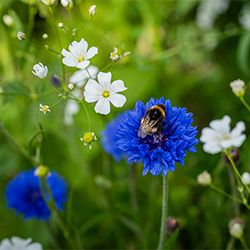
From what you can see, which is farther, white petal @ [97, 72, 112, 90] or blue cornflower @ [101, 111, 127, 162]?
blue cornflower @ [101, 111, 127, 162]

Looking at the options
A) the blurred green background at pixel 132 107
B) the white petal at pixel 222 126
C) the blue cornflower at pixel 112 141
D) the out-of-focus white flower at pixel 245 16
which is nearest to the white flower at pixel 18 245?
the blurred green background at pixel 132 107

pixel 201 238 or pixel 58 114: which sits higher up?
pixel 58 114

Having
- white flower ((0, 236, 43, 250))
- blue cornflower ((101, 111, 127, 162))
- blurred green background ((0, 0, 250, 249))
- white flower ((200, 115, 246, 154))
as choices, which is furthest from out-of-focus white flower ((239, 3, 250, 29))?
white flower ((0, 236, 43, 250))

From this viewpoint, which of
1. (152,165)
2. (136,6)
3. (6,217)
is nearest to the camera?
(152,165)

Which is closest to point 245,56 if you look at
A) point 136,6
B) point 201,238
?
point 136,6

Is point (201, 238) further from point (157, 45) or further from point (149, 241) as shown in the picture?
point (157, 45)

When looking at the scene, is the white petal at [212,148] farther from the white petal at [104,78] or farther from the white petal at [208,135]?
the white petal at [104,78]

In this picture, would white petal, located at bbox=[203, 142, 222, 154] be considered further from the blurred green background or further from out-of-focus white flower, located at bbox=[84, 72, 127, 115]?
the blurred green background
